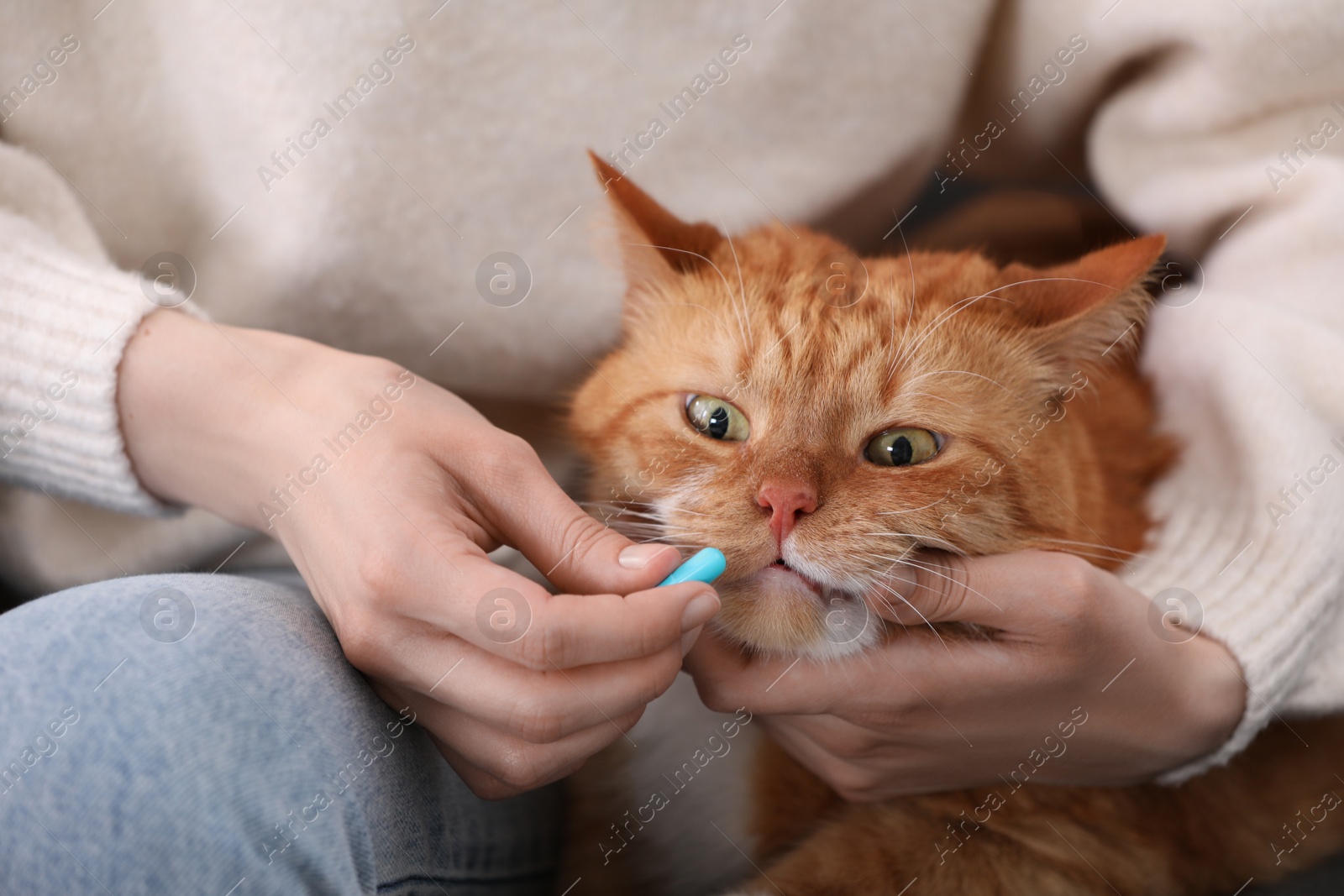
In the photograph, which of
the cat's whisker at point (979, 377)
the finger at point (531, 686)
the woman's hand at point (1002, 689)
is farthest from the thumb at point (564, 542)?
the cat's whisker at point (979, 377)

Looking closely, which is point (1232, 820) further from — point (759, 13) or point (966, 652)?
point (759, 13)

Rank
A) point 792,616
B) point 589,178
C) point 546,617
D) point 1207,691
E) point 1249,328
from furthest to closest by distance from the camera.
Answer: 1. point 589,178
2. point 1249,328
3. point 1207,691
4. point 792,616
5. point 546,617

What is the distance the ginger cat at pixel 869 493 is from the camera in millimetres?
1166

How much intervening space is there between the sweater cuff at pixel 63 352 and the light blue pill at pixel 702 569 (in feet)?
3.10

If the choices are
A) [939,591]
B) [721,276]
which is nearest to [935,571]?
[939,591]

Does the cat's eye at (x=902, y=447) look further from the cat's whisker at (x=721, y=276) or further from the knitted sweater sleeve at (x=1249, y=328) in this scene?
the knitted sweater sleeve at (x=1249, y=328)

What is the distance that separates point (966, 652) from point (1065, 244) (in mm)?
1266

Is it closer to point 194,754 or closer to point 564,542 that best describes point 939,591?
point 564,542

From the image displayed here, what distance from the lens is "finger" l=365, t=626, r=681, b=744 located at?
99cm

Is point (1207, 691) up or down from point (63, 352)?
down

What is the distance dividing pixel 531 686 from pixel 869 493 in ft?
1.73

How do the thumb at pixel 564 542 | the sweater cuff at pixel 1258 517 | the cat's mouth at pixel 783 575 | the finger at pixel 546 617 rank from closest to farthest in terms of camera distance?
the finger at pixel 546 617 < the thumb at pixel 564 542 < the cat's mouth at pixel 783 575 < the sweater cuff at pixel 1258 517

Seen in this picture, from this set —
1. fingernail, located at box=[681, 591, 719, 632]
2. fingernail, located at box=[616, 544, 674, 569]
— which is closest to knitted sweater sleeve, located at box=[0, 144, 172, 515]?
fingernail, located at box=[616, 544, 674, 569]

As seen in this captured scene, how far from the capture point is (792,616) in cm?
114
